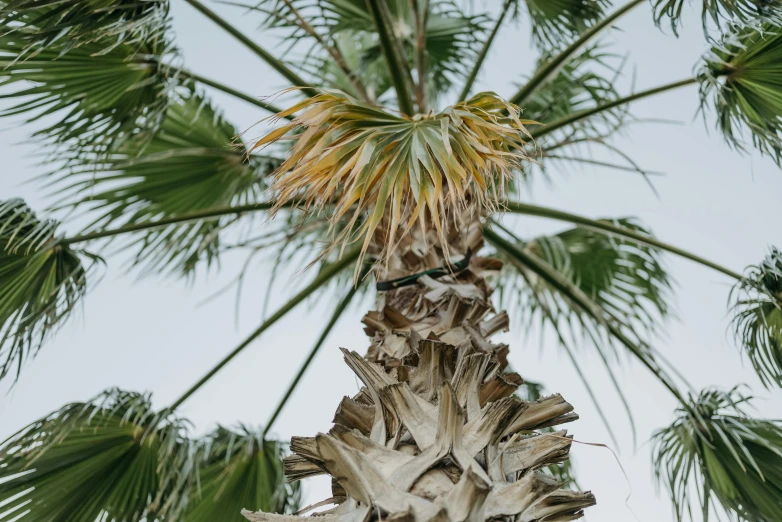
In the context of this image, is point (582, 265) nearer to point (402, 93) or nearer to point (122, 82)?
point (402, 93)

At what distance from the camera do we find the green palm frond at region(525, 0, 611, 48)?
13.2 ft

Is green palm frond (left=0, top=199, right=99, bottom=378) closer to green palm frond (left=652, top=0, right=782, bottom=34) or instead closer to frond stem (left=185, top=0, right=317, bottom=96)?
frond stem (left=185, top=0, right=317, bottom=96)

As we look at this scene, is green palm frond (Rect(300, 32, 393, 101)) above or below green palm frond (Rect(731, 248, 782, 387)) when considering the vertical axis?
above

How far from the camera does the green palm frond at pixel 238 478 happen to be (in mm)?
3332

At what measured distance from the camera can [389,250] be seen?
186 cm

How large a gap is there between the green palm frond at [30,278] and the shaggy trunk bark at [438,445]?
59.1 inches

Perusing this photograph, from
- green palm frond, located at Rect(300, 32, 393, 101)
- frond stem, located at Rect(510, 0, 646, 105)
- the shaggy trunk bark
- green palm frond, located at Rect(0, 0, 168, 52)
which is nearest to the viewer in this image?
the shaggy trunk bark

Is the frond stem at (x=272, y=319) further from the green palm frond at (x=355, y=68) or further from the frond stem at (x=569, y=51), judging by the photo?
the green palm frond at (x=355, y=68)

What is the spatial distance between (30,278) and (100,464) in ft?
2.73

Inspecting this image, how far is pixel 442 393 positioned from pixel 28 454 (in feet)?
6.12

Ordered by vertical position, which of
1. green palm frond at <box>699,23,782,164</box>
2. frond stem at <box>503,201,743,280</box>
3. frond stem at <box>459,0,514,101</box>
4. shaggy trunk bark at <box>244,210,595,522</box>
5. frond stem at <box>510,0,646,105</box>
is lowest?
shaggy trunk bark at <box>244,210,595,522</box>

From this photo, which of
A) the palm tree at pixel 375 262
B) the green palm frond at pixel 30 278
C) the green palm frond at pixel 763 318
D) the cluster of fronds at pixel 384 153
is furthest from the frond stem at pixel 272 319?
the green palm frond at pixel 763 318

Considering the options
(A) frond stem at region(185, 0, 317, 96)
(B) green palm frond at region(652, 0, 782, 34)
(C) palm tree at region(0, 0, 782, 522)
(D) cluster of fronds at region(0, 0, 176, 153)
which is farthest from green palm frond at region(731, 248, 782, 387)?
(D) cluster of fronds at region(0, 0, 176, 153)

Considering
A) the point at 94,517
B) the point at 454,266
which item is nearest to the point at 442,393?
the point at 454,266
